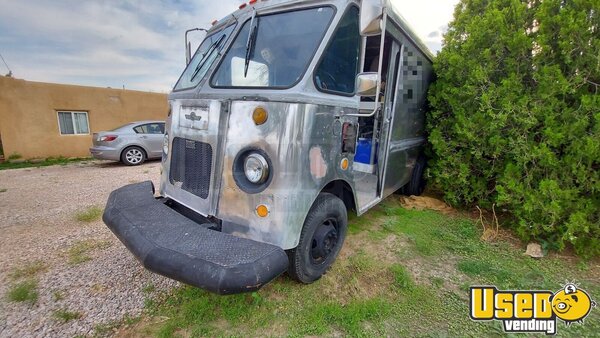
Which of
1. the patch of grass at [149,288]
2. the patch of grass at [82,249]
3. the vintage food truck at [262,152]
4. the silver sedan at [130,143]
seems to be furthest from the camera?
the silver sedan at [130,143]

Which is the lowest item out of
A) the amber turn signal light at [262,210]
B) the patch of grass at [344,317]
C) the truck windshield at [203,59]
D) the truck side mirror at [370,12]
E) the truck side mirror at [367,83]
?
the patch of grass at [344,317]

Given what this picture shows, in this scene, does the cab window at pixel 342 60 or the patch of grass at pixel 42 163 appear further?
the patch of grass at pixel 42 163

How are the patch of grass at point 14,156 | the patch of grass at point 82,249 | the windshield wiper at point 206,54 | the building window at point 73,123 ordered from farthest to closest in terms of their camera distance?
the building window at point 73,123, the patch of grass at point 14,156, the patch of grass at point 82,249, the windshield wiper at point 206,54

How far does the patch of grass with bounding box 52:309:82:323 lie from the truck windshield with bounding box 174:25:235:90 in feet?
Answer: 7.24

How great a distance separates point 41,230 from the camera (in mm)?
3662

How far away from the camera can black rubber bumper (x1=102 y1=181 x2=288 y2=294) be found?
1.62 metres

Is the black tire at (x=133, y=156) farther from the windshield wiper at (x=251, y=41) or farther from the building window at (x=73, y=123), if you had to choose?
the windshield wiper at (x=251, y=41)

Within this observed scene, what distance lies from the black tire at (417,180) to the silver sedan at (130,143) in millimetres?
7716

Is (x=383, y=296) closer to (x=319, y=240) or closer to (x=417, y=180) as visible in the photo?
(x=319, y=240)

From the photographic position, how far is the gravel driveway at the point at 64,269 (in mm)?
2102

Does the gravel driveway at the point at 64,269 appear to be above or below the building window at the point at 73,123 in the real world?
below

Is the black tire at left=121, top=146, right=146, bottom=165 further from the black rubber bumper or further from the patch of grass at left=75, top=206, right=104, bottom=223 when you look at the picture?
the black rubber bumper

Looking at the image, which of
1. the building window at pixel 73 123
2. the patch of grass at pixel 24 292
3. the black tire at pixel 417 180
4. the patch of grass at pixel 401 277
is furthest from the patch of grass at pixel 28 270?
the building window at pixel 73 123

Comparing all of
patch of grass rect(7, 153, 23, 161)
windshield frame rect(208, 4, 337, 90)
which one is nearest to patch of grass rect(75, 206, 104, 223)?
windshield frame rect(208, 4, 337, 90)
